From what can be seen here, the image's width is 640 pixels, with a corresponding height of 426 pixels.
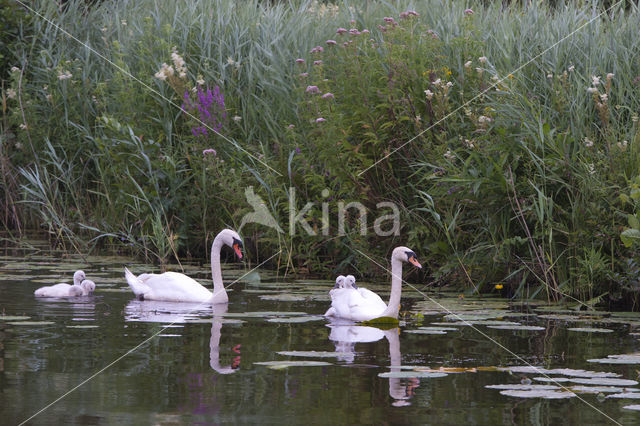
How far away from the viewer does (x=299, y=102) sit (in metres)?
10.0

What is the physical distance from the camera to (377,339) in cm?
678

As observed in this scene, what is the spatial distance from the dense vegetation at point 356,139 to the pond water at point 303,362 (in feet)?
2.71

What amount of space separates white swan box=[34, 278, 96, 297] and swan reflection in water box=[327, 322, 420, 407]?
223 cm

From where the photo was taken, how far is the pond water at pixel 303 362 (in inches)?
185

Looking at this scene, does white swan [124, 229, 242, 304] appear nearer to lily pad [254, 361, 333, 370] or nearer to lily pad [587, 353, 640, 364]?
lily pad [254, 361, 333, 370]

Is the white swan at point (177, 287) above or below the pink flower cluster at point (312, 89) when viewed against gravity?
below

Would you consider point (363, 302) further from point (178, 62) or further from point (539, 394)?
point (178, 62)

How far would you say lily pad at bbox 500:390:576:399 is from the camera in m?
5.03

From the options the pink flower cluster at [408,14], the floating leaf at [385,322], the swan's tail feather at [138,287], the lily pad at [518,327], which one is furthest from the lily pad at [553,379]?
the pink flower cluster at [408,14]

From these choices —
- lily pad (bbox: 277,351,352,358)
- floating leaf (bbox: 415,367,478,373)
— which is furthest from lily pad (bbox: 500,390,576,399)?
lily pad (bbox: 277,351,352,358)

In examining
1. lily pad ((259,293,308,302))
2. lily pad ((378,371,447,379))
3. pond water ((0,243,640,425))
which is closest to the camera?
pond water ((0,243,640,425))

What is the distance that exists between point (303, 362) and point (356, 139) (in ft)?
13.9

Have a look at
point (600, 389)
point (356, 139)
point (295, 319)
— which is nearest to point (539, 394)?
point (600, 389)

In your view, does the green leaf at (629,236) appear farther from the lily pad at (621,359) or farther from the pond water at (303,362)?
the lily pad at (621,359)
